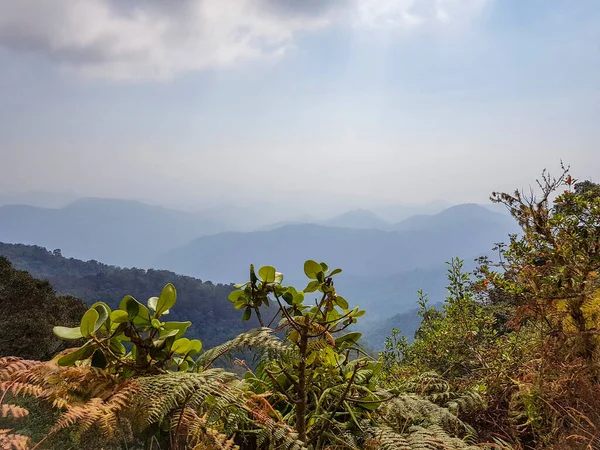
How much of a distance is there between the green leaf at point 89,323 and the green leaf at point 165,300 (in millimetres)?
192

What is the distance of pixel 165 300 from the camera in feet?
3.80

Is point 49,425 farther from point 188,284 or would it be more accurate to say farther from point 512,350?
point 188,284

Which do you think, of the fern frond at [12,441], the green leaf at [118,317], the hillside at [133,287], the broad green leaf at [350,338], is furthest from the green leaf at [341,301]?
the hillside at [133,287]

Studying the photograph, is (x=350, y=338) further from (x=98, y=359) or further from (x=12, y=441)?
(x=12, y=441)

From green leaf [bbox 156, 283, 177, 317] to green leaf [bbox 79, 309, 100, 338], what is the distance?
0.63 feet

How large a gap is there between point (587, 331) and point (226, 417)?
178cm

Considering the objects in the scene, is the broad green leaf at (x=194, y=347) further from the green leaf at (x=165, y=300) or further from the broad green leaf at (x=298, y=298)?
the broad green leaf at (x=298, y=298)

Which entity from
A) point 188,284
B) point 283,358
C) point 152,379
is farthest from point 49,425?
point 188,284

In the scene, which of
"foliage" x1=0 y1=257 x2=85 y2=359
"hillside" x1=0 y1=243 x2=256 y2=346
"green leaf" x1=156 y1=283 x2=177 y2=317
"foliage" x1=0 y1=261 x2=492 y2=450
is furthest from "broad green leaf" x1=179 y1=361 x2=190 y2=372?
"hillside" x1=0 y1=243 x2=256 y2=346

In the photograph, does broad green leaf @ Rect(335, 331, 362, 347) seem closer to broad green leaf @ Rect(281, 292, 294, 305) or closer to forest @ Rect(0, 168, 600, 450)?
forest @ Rect(0, 168, 600, 450)

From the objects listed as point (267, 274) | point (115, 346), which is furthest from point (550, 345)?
point (115, 346)

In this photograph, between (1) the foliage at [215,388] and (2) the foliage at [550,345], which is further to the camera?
(2) the foliage at [550,345]

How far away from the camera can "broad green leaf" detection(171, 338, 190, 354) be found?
46.1 inches

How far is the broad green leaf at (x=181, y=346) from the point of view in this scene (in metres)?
1.17
